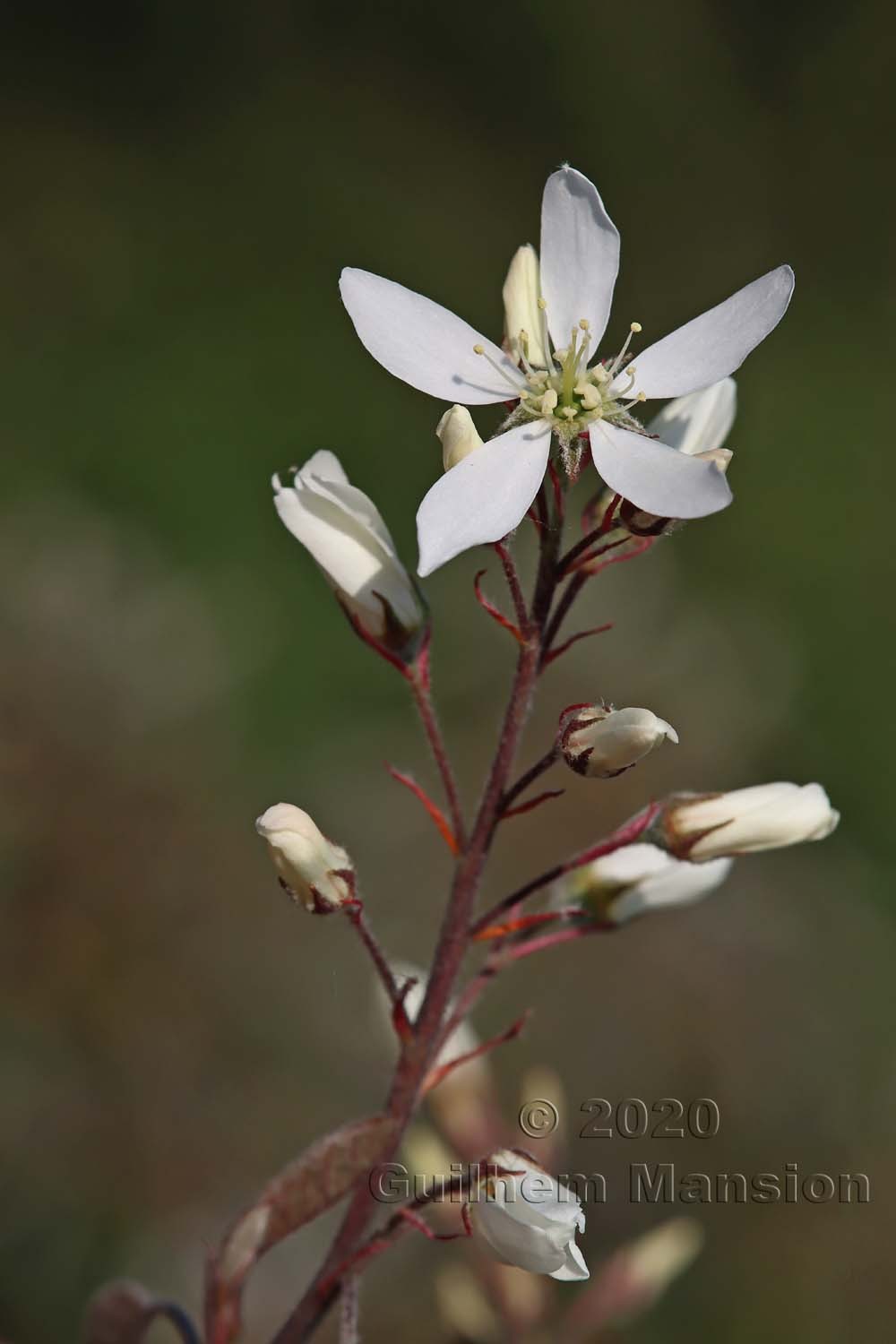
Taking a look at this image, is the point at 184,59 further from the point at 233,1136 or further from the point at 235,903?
the point at 233,1136

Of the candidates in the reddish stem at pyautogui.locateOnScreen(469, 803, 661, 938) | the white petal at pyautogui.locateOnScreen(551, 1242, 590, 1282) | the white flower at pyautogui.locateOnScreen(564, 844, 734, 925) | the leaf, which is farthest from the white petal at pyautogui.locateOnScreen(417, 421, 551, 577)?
the white petal at pyautogui.locateOnScreen(551, 1242, 590, 1282)

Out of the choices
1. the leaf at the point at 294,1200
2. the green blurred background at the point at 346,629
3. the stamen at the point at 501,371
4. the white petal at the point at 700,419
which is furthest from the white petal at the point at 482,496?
the green blurred background at the point at 346,629

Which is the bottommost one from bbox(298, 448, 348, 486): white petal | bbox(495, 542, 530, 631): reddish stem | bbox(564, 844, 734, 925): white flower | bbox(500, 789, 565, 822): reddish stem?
bbox(564, 844, 734, 925): white flower

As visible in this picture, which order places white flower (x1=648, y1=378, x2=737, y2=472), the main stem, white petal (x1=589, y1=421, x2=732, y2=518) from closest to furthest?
white petal (x1=589, y1=421, x2=732, y2=518) → the main stem → white flower (x1=648, y1=378, x2=737, y2=472)

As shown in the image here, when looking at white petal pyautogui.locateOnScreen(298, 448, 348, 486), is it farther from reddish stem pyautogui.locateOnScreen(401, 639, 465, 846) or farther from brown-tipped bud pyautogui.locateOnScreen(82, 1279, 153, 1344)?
brown-tipped bud pyautogui.locateOnScreen(82, 1279, 153, 1344)

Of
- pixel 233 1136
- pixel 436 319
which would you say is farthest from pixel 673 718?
pixel 436 319

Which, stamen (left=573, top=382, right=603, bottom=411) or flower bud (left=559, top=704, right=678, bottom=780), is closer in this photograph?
flower bud (left=559, top=704, right=678, bottom=780)

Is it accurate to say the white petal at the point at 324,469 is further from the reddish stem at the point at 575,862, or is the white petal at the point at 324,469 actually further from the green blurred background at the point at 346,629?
the green blurred background at the point at 346,629
